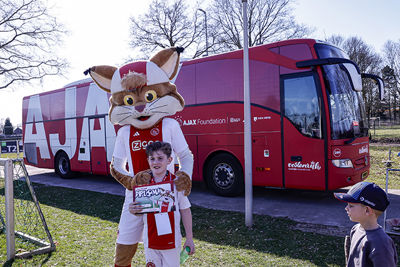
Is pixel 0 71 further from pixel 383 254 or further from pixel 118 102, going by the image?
pixel 383 254

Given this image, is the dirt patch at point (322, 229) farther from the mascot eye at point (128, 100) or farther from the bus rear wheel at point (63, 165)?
the bus rear wheel at point (63, 165)

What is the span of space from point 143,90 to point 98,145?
861 centimetres

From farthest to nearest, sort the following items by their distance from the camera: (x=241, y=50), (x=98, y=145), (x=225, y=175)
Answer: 1. (x=98, y=145)
2. (x=225, y=175)
3. (x=241, y=50)

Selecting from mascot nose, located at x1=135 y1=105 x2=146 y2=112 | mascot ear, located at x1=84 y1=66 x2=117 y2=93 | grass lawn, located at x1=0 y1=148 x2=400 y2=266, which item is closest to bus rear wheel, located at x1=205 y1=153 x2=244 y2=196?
grass lawn, located at x1=0 y1=148 x2=400 y2=266

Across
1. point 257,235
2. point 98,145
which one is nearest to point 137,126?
point 257,235

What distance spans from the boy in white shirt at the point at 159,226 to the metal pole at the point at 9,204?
246 centimetres

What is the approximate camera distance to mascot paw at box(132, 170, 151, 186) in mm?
2633

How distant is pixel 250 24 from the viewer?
25.2 metres

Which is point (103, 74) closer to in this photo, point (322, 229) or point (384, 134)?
point (322, 229)

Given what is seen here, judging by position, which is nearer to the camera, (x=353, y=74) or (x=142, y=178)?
(x=142, y=178)

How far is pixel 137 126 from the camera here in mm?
2926

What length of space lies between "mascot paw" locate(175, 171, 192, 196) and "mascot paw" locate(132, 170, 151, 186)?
0.75 ft

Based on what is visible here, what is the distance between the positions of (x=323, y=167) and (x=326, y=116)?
1016mm

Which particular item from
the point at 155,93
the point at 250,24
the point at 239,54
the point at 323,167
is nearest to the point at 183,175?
the point at 155,93
